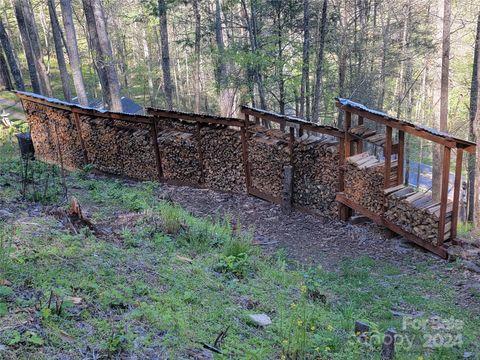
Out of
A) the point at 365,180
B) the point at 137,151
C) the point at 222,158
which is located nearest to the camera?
the point at 365,180

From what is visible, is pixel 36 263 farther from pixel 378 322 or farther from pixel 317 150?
pixel 317 150

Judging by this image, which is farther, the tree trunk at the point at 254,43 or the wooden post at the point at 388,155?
the tree trunk at the point at 254,43

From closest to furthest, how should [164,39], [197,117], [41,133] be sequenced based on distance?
[197,117] → [41,133] → [164,39]

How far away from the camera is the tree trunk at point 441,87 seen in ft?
42.8

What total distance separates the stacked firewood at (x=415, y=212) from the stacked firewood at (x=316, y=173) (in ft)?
4.36

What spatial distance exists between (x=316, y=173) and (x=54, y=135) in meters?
8.32

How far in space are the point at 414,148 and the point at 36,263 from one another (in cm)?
3159

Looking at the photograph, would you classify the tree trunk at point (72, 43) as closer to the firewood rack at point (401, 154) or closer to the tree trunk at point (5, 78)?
the firewood rack at point (401, 154)

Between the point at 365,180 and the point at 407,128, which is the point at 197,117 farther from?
the point at 407,128

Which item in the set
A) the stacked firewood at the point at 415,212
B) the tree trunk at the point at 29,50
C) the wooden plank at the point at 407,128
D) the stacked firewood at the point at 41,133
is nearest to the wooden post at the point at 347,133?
the wooden plank at the point at 407,128

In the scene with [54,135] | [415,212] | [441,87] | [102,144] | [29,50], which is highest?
[29,50]

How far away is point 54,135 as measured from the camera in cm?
1251

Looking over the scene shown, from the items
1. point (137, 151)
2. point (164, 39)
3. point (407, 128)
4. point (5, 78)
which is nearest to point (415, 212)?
point (407, 128)

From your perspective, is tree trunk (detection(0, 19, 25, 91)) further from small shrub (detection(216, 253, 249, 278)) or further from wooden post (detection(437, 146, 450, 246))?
wooden post (detection(437, 146, 450, 246))
